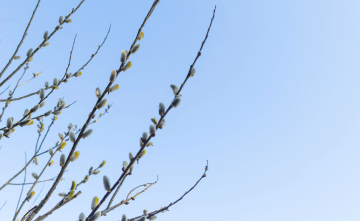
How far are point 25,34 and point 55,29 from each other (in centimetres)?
42

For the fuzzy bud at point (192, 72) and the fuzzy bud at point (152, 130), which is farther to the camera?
the fuzzy bud at point (192, 72)

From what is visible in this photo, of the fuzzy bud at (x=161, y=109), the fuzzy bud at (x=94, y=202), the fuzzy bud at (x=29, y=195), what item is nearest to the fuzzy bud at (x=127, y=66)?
the fuzzy bud at (x=161, y=109)

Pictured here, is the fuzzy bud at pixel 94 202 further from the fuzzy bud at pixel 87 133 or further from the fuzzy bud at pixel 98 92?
the fuzzy bud at pixel 98 92

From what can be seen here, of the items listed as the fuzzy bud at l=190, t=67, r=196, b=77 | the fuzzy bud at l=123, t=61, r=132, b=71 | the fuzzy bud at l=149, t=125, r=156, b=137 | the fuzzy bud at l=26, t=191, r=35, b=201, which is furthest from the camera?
the fuzzy bud at l=26, t=191, r=35, b=201

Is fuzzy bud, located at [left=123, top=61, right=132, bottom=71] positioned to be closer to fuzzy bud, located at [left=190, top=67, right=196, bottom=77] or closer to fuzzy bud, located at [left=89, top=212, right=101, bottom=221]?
fuzzy bud, located at [left=190, top=67, right=196, bottom=77]

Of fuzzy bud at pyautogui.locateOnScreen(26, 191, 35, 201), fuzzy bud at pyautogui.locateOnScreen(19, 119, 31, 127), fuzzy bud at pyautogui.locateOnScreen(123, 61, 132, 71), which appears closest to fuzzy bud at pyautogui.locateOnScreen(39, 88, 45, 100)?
fuzzy bud at pyautogui.locateOnScreen(19, 119, 31, 127)

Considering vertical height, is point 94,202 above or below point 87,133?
below

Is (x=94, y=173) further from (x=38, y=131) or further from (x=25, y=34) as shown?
(x=25, y=34)

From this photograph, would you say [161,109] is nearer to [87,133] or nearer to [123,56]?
[123,56]

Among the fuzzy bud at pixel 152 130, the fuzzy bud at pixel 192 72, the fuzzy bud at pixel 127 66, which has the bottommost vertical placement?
the fuzzy bud at pixel 152 130

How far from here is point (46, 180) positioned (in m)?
2.93

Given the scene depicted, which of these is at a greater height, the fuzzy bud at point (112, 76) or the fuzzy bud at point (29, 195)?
the fuzzy bud at point (29, 195)

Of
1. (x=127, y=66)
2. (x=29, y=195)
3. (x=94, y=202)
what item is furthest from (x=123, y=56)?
(x=29, y=195)

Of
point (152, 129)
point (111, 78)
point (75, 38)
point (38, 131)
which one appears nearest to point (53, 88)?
point (38, 131)
